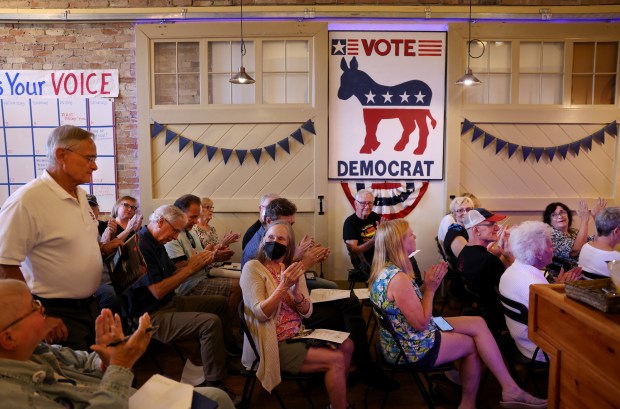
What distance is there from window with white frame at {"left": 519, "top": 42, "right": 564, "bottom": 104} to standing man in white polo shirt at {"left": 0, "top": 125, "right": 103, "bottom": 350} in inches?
201

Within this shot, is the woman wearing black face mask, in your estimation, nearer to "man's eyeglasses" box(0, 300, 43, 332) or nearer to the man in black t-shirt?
"man's eyeglasses" box(0, 300, 43, 332)

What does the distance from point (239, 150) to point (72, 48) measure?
92.0 inches

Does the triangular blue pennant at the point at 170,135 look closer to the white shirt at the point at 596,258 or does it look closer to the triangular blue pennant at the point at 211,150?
the triangular blue pennant at the point at 211,150

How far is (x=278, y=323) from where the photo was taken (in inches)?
106

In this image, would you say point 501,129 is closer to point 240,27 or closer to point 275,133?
point 275,133

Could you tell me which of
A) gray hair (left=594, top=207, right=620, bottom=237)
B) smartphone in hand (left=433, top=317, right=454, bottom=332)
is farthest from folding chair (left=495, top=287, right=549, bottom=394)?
gray hair (left=594, top=207, right=620, bottom=237)

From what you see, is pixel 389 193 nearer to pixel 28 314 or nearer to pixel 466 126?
pixel 466 126

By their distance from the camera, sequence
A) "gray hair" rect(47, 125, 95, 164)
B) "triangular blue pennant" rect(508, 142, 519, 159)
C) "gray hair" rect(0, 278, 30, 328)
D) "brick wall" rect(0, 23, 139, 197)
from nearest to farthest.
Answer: "gray hair" rect(0, 278, 30, 328) < "gray hair" rect(47, 125, 95, 164) < "brick wall" rect(0, 23, 139, 197) < "triangular blue pennant" rect(508, 142, 519, 159)

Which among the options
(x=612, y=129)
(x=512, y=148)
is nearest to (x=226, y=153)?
(x=512, y=148)

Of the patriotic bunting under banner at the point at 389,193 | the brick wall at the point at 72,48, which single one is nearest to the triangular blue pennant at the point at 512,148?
the patriotic bunting under banner at the point at 389,193

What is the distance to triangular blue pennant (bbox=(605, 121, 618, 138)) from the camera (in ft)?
18.2

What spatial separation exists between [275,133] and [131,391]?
13.5ft

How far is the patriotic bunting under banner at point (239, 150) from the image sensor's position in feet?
18.0

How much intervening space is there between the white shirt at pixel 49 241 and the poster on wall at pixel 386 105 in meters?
3.58
